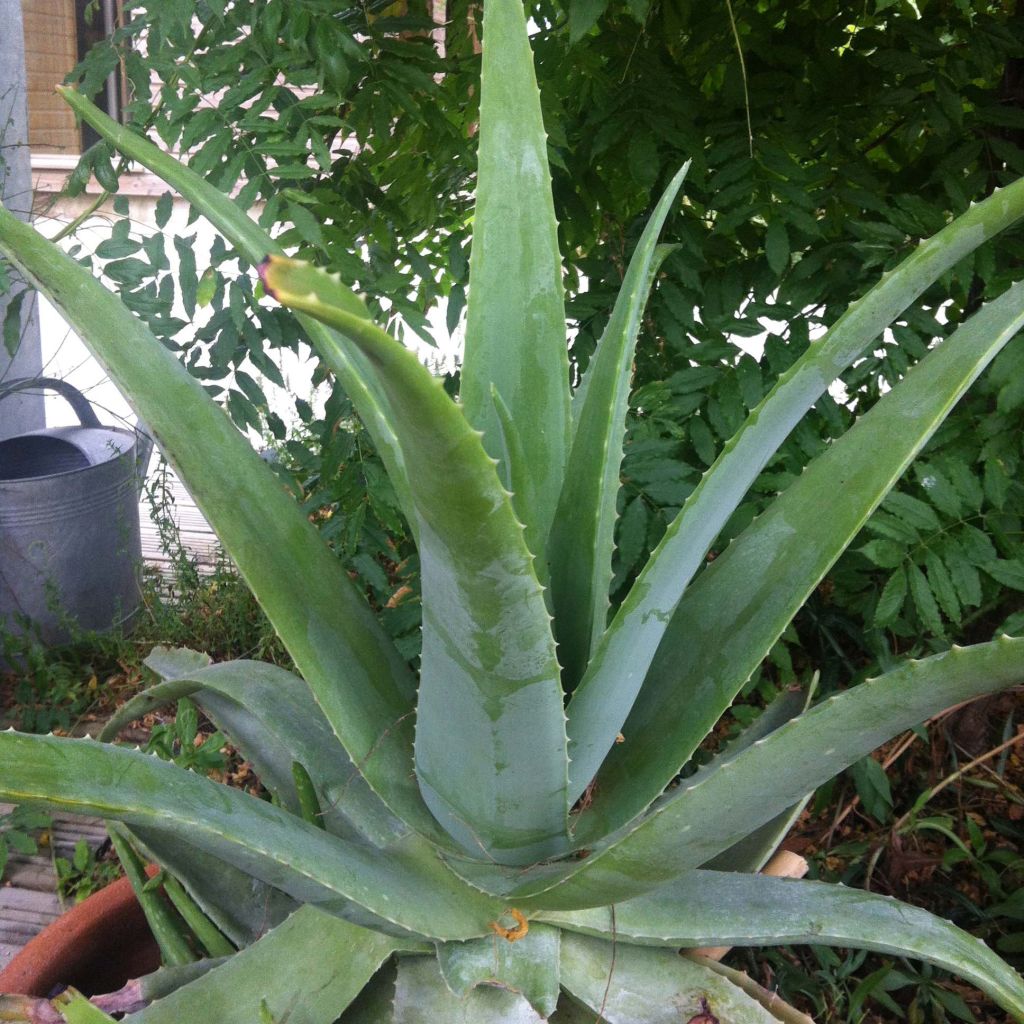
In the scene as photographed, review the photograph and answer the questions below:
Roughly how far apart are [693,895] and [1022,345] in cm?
74

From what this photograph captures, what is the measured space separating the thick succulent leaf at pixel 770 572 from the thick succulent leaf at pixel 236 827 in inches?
4.5

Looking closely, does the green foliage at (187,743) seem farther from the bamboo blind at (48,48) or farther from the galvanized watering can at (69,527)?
the bamboo blind at (48,48)

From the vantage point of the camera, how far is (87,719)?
6.41 feet

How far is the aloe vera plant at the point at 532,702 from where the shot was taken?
1.63 ft

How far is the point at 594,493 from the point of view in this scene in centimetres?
59

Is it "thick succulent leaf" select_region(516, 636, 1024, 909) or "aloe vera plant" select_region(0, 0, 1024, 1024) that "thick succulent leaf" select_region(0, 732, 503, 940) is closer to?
"aloe vera plant" select_region(0, 0, 1024, 1024)

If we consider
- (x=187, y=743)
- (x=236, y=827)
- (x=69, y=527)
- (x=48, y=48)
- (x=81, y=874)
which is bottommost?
(x=81, y=874)

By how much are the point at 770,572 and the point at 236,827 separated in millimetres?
344

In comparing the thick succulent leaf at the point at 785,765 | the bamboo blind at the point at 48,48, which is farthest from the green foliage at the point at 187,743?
the bamboo blind at the point at 48,48

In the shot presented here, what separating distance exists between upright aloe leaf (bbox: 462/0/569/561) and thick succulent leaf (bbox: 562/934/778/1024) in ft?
0.90

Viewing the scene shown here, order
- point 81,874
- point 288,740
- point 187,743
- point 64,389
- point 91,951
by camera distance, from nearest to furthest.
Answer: point 288,740 → point 91,951 → point 187,743 → point 81,874 → point 64,389

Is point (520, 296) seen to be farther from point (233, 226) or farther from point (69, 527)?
point (69, 527)

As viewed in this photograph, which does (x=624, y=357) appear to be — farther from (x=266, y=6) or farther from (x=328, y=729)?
→ (x=266, y=6)

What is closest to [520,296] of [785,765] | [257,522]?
[257,522]
